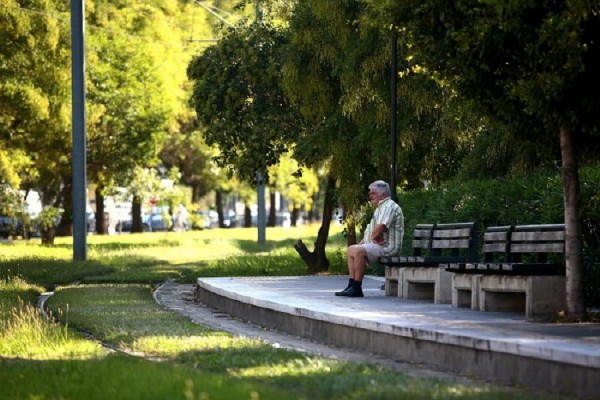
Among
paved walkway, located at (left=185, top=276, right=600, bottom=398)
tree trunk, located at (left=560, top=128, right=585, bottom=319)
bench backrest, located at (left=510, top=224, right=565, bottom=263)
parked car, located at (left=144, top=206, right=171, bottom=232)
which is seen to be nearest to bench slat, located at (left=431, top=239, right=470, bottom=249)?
paved walkway, located at (left=185, top=276, right=600, bottom=398)

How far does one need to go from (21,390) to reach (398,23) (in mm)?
6475

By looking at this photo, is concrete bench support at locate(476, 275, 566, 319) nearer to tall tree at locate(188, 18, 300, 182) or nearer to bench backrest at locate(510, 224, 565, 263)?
bench backrest at locate(510, 224, 565, 263)

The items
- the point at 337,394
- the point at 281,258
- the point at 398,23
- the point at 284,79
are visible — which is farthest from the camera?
A: the point at 281,258

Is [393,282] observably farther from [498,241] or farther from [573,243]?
[573,243]

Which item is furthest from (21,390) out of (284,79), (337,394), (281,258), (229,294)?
(281,258)

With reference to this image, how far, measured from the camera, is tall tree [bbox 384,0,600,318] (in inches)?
531

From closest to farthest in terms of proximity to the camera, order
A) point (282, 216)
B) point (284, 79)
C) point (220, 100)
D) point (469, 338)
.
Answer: point (469, 338) → point (284, 79) → point (220, 100) → point (282, 216)

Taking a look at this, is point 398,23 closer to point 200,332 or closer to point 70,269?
point 200,332

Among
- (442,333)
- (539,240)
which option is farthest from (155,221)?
(442,333)

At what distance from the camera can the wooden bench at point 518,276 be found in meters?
15.0

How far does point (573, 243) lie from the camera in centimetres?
1430

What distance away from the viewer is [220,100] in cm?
3528

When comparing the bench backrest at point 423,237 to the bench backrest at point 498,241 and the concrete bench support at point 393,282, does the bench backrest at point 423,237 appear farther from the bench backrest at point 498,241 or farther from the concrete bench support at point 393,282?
the bench backrest at point 498,241

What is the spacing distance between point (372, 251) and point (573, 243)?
473 centimetres
